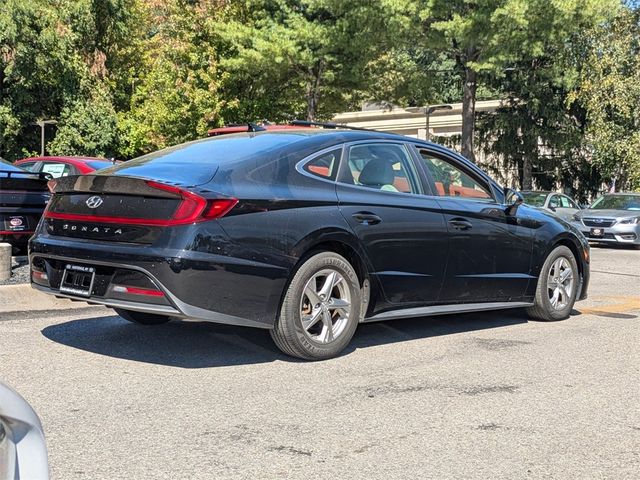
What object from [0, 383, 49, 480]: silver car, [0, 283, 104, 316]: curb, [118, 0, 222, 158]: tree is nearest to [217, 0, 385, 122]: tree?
[118, 0, 222, 158]: tree

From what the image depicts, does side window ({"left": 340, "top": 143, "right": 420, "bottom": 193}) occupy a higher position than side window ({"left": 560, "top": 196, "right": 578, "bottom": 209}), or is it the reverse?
side window ({"left": 340, "top": 143, "right": 420, "bottom": 193})

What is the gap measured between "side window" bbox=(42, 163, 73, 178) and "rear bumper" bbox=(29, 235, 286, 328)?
305 inches

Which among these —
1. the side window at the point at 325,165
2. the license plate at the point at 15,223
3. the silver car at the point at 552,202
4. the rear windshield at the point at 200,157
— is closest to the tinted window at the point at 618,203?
the silver car at the point at 552,202

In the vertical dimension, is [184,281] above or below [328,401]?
above

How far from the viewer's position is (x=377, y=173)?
603 cm

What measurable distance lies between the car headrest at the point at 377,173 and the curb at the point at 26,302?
10.2ft

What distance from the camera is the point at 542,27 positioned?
82.6ft

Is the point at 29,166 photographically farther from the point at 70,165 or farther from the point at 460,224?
the point at 460,224

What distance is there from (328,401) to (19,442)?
280 centimetres

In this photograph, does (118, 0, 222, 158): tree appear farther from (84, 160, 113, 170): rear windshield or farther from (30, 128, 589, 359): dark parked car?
(30, 128, 589, 359): dark parked car

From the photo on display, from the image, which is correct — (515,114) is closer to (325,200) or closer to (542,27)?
(542,27)

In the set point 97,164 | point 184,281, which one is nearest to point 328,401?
point 184,281

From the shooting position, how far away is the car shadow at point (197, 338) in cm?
550

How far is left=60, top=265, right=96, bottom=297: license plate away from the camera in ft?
16.5
